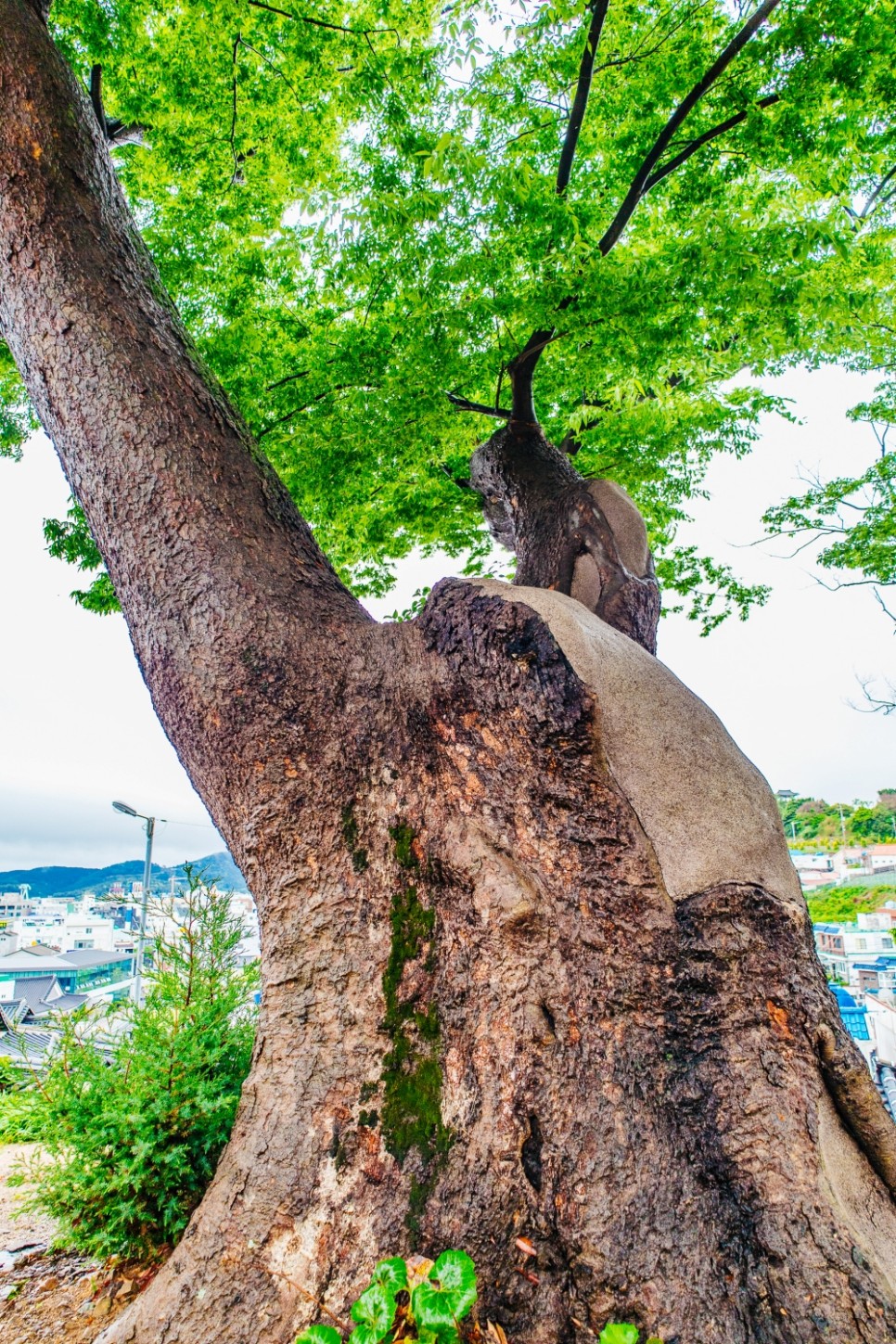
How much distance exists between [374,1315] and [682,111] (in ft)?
18.5

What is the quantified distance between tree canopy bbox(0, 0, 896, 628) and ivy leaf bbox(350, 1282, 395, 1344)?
3.99 meters

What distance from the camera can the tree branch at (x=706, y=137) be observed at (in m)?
4.32

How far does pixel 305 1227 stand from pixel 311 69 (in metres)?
7.23

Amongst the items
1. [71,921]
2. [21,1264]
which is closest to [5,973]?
[71,921]

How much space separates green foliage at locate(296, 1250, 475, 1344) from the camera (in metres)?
1.46

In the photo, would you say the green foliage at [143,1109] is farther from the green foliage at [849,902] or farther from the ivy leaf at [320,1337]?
the green foliage at [849,902]

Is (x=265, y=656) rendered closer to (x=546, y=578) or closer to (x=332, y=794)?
(x=332, y=794)

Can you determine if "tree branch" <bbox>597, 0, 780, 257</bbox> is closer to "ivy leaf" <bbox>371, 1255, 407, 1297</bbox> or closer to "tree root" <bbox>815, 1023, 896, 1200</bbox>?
"tree root" <bbox>815, 1023, 896, 1200</bbox>

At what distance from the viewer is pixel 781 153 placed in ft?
14.3

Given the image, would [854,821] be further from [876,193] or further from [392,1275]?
[392,1275]

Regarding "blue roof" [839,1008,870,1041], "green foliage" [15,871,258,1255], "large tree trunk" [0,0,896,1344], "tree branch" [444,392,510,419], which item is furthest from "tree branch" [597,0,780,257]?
"blue roof" [839,1008,870,1041]

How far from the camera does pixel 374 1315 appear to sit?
4.89 feet

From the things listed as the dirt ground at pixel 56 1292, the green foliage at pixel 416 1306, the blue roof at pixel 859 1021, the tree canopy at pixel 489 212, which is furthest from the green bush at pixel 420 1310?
the blue roof at pixel 859 1021


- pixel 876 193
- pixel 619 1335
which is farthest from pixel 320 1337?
pixel 876 193
